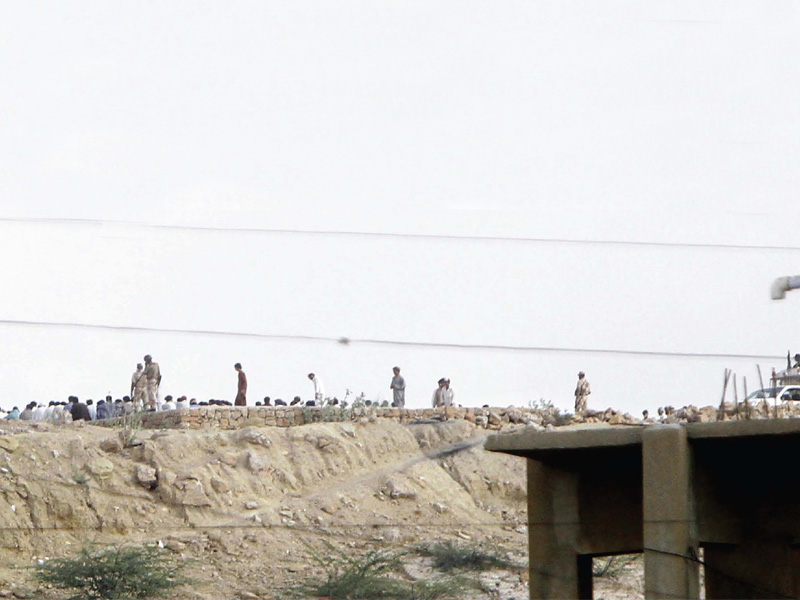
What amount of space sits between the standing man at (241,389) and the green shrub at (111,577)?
9.29 metres

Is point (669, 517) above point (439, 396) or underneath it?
underneath

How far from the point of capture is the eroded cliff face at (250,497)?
17.6 meters

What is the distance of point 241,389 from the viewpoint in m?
26.2

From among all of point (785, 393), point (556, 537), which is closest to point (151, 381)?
point (785, 393)

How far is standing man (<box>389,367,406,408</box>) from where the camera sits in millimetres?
25875

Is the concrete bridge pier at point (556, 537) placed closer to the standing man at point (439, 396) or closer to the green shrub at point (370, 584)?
the green shrub at point (370, 584)

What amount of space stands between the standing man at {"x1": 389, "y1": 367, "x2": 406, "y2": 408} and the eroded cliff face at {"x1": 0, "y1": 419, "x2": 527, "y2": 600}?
3234 mm

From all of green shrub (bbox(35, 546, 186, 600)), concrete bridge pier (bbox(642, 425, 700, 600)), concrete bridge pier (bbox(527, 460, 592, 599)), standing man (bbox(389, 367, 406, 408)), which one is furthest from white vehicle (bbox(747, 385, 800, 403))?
concrete bridge pier (bbox(642, 425, 700, 600))

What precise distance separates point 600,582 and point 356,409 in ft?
26.3

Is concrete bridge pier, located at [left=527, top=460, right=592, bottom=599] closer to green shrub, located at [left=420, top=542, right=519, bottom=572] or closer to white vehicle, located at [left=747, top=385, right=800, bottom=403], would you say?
green shrub, located at [left=420, top=542, right=519, bottom=572]

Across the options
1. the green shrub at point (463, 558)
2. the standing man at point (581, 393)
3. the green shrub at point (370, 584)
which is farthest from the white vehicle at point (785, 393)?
the green shrub at point (370, 584)

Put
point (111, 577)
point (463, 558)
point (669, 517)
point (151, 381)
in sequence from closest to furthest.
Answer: point (669, 517)
point (111, 577)
point (463, 558)
point (151, 381)

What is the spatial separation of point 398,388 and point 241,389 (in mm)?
3339

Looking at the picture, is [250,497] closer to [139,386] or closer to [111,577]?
[111,577]
